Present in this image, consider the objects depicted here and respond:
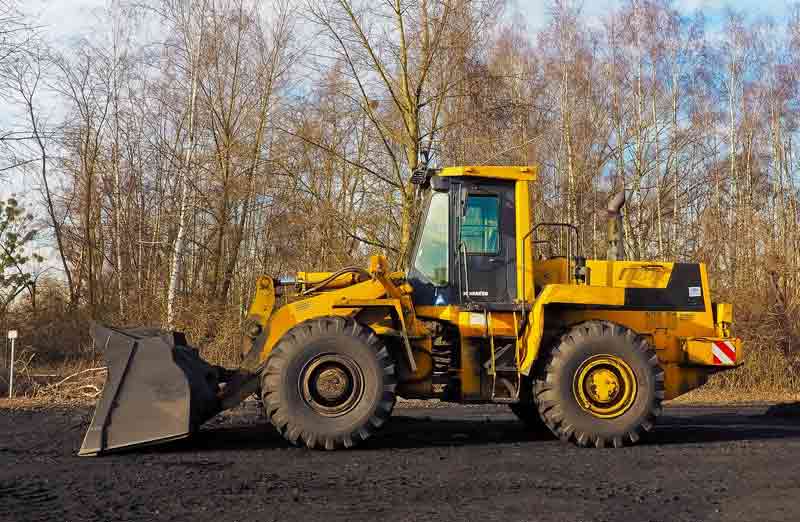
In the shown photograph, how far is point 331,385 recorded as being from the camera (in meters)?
7.46

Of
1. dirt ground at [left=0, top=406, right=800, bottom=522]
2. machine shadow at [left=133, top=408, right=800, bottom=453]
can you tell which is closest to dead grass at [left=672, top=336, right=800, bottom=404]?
machine shadow at [left=133, top=408, right=800, bottom=453]

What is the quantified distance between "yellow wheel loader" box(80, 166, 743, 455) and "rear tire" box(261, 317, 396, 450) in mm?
12

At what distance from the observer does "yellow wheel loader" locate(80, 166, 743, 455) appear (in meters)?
7.37

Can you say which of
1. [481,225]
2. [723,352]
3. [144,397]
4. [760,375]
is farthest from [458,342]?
[760,375]

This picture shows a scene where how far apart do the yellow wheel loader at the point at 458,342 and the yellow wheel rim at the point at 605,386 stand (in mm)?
11

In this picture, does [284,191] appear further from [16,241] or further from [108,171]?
[16,241]

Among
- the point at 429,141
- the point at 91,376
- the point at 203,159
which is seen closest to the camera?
the point at 91,376

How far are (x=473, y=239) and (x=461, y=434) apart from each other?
227 cm

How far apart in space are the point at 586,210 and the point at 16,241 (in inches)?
672

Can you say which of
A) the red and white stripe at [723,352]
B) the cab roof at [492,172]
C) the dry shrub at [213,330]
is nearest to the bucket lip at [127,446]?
the cab roof at [492,172]

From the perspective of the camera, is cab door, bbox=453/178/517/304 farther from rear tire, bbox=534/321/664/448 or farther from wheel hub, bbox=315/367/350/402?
wheel hub, bbox=315/367/350/402

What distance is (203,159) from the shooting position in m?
21.4

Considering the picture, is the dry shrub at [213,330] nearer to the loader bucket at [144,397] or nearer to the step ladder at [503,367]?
the loader bucket at [144,397]

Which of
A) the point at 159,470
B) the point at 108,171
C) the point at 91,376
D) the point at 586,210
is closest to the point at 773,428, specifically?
the point at 159,470
